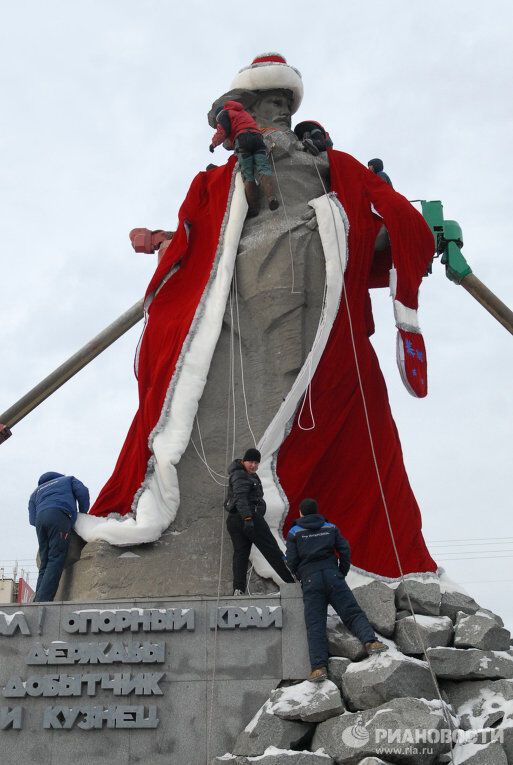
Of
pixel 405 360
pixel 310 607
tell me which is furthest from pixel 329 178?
pixel 310 607

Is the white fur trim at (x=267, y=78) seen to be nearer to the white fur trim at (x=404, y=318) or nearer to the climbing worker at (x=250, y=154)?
the climbing worker at (x=250, y=154)

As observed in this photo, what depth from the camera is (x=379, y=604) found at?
8.54 metres

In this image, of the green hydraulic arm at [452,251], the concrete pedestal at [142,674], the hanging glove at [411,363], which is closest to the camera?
the concrete pedestal at [142,674]

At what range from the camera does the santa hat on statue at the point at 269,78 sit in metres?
12.7

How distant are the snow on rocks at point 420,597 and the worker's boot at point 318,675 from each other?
3.99 ft

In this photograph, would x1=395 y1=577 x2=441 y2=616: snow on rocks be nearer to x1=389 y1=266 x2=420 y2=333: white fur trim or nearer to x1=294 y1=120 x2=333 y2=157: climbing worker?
x1=389 y1=266 x2=420 y2=333: white fur trim

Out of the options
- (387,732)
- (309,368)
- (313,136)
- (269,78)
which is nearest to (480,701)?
(387,732)

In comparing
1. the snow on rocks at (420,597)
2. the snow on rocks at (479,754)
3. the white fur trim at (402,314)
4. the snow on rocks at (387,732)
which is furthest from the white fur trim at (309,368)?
the snow on rocks at (479,754)

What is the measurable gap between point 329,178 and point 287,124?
1.17 metres

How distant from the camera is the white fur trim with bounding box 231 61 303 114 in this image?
12.7 metres

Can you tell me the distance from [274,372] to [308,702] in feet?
13.5

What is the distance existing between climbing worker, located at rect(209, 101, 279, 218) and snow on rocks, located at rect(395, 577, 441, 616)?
4.77m

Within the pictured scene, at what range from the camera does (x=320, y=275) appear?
37.0 feet

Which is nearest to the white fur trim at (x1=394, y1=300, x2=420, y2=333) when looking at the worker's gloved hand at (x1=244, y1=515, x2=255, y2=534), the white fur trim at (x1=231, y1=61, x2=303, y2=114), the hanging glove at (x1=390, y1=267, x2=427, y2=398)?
the hanging glove at (x1=390, y1=267, x2=427, y2=398)
